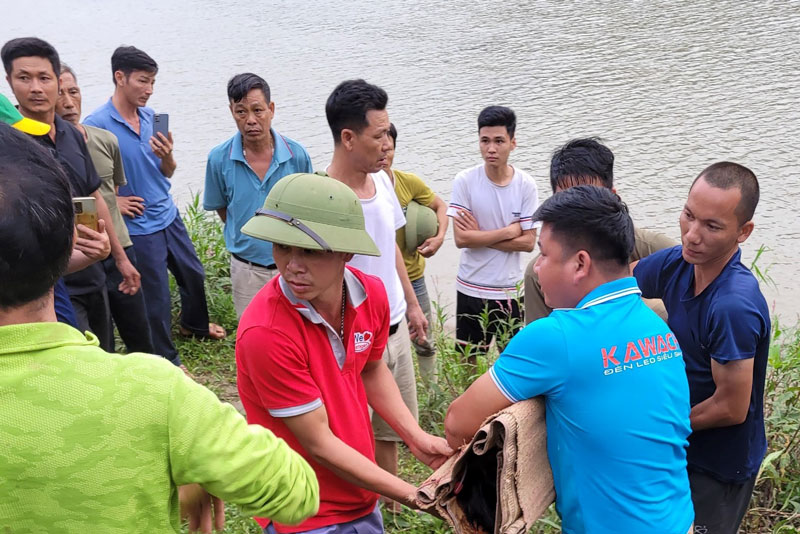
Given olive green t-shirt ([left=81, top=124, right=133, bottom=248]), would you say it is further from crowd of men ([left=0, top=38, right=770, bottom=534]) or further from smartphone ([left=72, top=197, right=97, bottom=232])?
smartphone ([left=72, top=197, right=97, bottom=232])

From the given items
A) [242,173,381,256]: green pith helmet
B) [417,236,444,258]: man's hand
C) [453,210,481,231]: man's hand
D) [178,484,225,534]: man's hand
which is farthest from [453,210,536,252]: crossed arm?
[178,484,225,534]: man's hand

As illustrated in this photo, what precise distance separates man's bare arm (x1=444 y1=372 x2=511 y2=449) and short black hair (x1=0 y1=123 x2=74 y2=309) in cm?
109

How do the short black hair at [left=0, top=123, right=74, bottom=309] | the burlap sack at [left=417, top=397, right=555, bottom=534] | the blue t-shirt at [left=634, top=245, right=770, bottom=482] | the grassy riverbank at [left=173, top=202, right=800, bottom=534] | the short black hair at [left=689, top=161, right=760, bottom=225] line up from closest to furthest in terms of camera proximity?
1. the short black hair at [left=0, top=123, right=74, bottom=309]
2. the burlap sack at [left=417, top=397, right=555, bottom=534]
3. the blue t-shirt at [left=634, top=245, right=770, bottom=482]
4. the short black hair at [left=689, top=161, right=760, bottom=225]
5. the grassy riverbank at [left=173, top=202, right=800, bottom=534]

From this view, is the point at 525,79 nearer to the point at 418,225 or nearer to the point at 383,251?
the point at 418,225

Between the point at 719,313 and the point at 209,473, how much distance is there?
66.0 inches

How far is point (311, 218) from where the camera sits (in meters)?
2.33

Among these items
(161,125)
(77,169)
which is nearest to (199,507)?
(77,169)

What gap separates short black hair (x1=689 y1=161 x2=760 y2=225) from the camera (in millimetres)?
2625

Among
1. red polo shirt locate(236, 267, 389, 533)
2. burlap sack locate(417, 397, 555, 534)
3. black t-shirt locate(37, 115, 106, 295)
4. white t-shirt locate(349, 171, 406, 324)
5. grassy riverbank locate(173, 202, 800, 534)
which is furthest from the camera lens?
black t-shirt locate(37, 115, 106, 295)

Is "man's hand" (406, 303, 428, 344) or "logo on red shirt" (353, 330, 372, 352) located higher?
"logo on red shirt" (353, 330, 372, 352)

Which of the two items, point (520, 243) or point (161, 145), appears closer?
point (520, 243)

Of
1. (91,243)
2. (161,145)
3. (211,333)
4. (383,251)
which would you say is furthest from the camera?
(211,333)

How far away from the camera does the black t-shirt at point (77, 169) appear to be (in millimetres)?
3832

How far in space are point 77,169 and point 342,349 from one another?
6.81 ft
